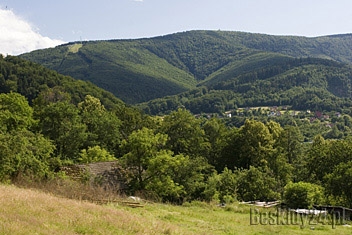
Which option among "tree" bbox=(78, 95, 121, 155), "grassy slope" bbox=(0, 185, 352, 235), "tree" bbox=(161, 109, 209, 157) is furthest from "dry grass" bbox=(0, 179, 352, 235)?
"tree" bbox=(78, 95, 121, 155)

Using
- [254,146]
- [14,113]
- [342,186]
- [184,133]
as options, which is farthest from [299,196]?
[14,113]

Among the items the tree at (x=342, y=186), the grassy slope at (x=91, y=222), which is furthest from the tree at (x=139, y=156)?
the tree at (x=342, y=186)

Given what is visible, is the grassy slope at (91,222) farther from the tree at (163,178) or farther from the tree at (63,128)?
the tree at (63,128)

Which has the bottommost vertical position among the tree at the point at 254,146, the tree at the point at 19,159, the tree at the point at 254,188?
the tree at the point at 254,188

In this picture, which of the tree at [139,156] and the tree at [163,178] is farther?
the tree at [139,156]

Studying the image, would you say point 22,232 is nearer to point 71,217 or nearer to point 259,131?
point 71,217

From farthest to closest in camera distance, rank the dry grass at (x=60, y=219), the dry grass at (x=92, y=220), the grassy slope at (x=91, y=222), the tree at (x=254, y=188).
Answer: the tree at (x=254, y=188) → the dry grass at (x=92, y=220) → the grassy slope at (x=91, y=222) → the dry grass at (x=60, y=219)

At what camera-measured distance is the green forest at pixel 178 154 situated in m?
31.0

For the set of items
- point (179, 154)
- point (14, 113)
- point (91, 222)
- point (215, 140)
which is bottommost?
point (91, 222)

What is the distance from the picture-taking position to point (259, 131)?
173 feet

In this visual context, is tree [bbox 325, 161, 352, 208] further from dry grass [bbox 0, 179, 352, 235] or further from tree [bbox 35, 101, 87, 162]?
tree [bbox 35, 101, 87, 162]

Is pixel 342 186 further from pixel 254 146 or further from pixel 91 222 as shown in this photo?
pixel 91 222

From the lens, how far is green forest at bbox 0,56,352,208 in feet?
102

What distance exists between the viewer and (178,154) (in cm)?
4847
